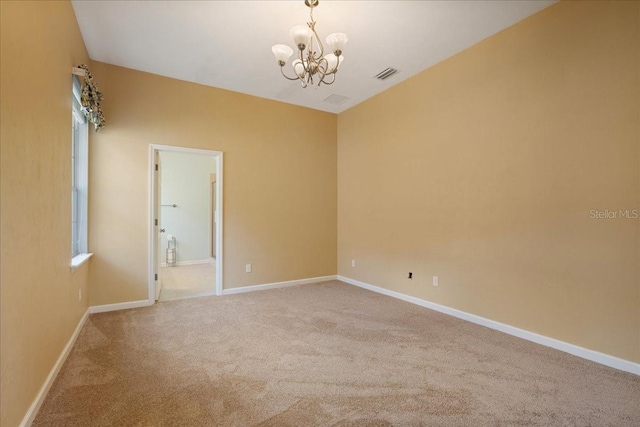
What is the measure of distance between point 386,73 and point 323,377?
3.71 metres

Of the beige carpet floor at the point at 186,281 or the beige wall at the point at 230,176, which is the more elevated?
the beige wall at the point at 230,176

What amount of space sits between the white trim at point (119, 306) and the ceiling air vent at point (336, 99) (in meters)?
3.99

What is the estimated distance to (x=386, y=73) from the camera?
13.5ft

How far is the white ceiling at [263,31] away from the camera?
2820 millimetres

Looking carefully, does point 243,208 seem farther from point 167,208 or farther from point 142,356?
point 167,208

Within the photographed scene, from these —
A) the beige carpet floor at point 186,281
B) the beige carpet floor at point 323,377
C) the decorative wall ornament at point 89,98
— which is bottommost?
→ the beige carpet floor at point 186,281

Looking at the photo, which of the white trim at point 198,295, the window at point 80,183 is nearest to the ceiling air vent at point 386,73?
the window at point 80,183

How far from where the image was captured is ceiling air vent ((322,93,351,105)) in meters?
4.91

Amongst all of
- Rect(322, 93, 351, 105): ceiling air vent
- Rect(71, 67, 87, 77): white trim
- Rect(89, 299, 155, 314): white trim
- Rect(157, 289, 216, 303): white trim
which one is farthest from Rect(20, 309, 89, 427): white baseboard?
Rect(322, 93, 351, 105): ceiling air vent

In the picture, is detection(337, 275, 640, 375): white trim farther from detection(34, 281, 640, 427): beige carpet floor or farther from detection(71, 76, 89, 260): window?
detection(71, 76, 89, 260): window

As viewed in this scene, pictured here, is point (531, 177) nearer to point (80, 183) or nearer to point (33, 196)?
point (33, 196)

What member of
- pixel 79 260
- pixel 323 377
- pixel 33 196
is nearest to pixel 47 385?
pixel 33 196

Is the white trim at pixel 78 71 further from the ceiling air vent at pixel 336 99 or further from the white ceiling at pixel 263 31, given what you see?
the ceiling air vent at pixel 336 99

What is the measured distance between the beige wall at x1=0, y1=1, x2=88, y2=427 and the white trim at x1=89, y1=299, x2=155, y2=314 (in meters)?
1.14
